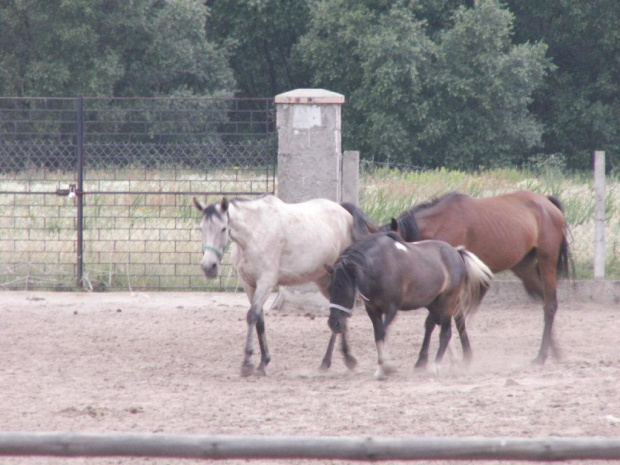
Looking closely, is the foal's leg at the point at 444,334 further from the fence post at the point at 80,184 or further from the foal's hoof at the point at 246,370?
the fence post at the point at 80,184

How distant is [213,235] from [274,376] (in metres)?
1.25

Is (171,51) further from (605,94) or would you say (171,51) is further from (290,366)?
(290,366)

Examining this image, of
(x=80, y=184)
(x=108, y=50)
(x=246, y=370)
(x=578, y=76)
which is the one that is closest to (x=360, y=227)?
(x=246, y=370)

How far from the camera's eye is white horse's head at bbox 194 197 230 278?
671 centimetres

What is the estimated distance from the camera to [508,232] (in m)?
7.96

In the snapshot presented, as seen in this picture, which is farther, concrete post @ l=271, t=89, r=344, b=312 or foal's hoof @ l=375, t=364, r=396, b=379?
concrete post @ l=271, t=89, r=344, b=312

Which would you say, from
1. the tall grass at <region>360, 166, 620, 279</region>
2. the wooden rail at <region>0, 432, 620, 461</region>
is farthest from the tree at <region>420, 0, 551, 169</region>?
the wooden rail at <region>0, 432, 620, 461</region>

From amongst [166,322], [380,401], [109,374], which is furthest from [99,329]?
[380,401]

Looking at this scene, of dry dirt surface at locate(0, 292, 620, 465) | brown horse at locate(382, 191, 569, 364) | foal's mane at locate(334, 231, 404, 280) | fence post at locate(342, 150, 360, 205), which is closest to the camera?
dry dirt surface at locate(0, 292, 620, 465)

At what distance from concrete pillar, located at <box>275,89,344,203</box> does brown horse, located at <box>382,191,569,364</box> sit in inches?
83.3

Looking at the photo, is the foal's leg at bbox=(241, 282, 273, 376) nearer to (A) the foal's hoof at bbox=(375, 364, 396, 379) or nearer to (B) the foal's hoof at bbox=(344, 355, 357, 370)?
(B) the foal's hoof at bbox=(344, 355, 357, 370)

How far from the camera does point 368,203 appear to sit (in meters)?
11.8

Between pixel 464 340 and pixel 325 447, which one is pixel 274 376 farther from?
pixel 325 447

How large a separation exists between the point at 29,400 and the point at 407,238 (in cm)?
342
